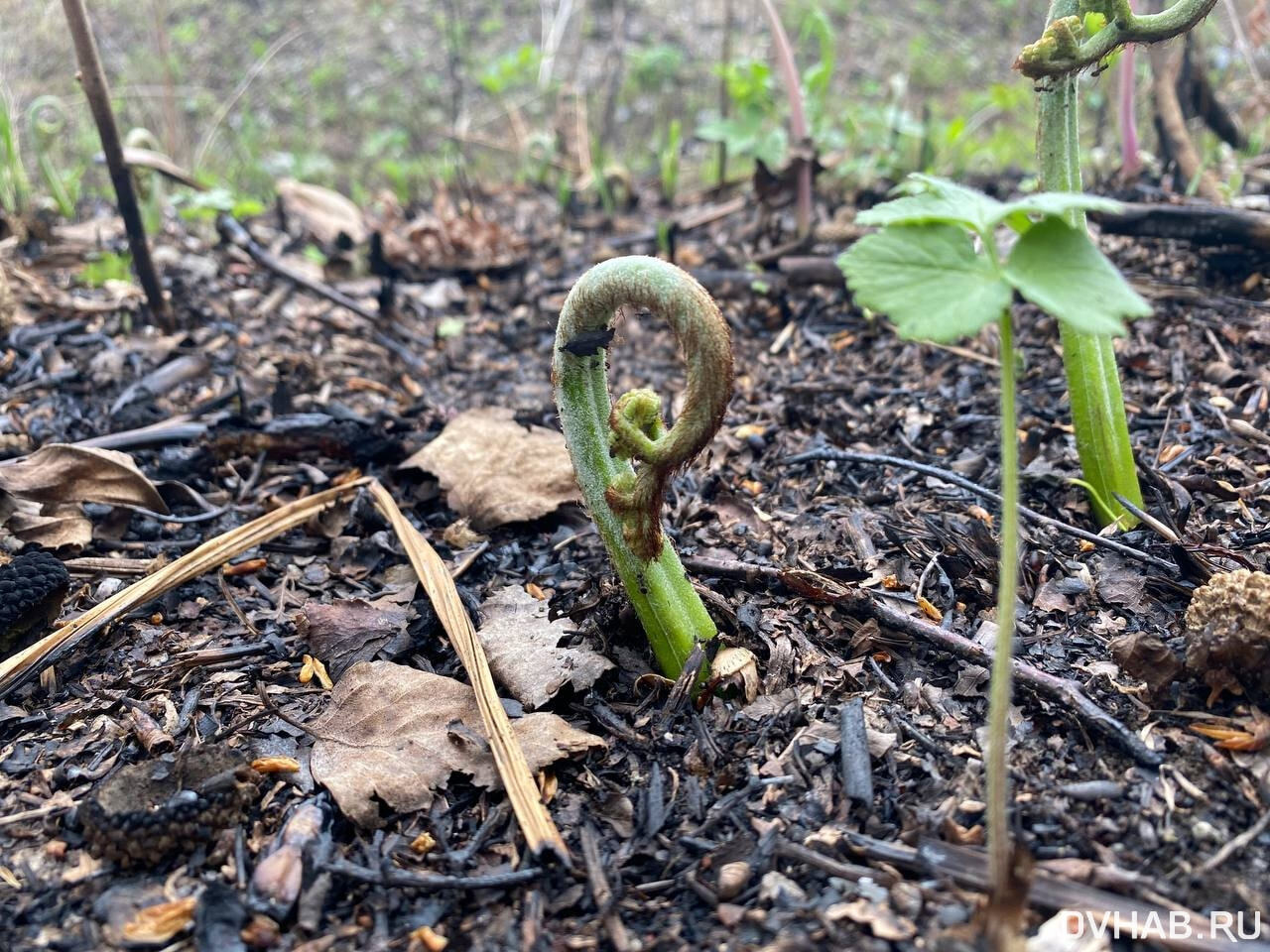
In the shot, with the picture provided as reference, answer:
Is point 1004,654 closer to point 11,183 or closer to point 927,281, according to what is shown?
point 927,281

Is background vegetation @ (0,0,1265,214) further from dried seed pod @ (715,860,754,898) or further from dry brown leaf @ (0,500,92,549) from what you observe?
dried seed pod @ (715,860,754,898)

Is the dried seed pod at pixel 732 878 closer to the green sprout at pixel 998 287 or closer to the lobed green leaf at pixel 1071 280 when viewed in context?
the green sprout at pixel 998 287

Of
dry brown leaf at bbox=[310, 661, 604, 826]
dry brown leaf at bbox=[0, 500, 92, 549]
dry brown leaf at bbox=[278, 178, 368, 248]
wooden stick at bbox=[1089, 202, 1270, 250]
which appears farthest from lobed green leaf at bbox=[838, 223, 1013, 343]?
dry brown leaf at bbox=[278, 178, 368, 248]

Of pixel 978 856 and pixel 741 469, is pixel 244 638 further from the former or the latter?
pixel 978 856

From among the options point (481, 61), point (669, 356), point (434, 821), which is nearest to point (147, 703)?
point (434, 821)

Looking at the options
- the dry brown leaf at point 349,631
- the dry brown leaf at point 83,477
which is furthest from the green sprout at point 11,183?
the dry brown leaf at point 349,631
